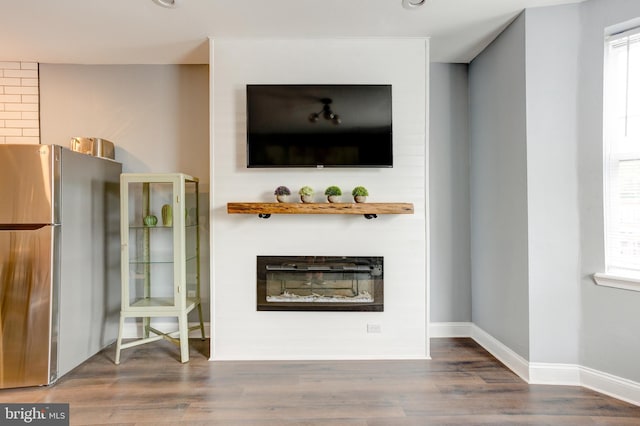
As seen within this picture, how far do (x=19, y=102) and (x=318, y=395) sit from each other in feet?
12.1

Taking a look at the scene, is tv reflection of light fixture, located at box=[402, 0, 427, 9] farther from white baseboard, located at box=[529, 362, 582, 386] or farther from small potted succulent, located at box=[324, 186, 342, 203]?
white baseboard, located at box=[529, 362, 582, 386]

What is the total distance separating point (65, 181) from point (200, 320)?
156 centimetres

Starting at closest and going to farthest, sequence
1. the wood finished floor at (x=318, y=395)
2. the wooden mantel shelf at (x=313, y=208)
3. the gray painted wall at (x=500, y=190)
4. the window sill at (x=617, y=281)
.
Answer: the wood finished floor at (x=318, y=395)
the window sill at (x=617, y=281)
the gray painted wall at (x=500, y=190)
the wooden mantel shelf at (x=313, y=208)

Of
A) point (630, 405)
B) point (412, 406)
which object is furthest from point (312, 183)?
point (630, 405)

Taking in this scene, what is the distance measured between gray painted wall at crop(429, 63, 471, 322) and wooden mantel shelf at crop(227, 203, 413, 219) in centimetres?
81

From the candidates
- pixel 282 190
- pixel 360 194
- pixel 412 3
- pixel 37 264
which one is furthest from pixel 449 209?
pixel 37 264

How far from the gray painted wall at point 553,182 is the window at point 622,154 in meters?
0.17

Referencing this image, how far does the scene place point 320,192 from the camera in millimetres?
2824

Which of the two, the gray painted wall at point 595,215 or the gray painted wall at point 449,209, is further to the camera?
the gray painted wall at point 449,209

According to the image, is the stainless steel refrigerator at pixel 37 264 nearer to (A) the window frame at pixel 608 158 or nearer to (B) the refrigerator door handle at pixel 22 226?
(B) the refrigerator door handle at pixel 22 226

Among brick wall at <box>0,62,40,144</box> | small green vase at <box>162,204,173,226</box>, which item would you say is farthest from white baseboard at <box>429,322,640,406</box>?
brick wall at <box>0,62,40,144</box>

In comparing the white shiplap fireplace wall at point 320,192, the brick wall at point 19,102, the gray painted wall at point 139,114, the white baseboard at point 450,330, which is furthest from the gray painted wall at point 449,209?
the brick wall at point 19,102

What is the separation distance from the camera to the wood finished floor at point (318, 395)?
6.51 ft

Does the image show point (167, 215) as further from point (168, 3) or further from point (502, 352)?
point (502, 352)
